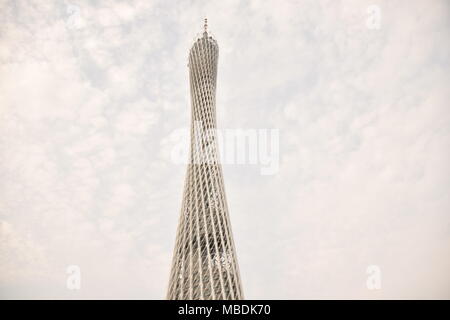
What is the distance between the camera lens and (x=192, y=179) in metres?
21.9

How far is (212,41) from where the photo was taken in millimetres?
27484

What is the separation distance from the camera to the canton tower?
731 inches

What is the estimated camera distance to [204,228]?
19.9 meters

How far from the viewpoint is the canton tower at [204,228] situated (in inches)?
731
